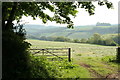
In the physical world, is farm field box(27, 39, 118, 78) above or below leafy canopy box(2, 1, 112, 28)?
below

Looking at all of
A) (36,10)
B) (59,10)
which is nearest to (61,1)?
(59,10)

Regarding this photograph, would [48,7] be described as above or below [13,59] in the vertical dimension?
above

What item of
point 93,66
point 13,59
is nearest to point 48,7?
point 13,59

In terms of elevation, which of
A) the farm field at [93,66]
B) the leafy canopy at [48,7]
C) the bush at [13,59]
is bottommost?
the farm field at [93,66]

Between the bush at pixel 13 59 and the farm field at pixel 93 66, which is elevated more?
the bush at pixel 13 59

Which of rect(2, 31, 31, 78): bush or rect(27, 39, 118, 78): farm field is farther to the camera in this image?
rect(27, 39, 118, 78): farm field

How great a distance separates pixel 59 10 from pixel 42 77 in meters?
5.64

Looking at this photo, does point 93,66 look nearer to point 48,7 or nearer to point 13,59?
point 48,7

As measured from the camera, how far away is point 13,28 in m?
11.6

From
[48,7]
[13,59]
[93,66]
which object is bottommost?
[93,66]

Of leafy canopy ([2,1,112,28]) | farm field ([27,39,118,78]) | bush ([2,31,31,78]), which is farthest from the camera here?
farm field ([27,39,118,78])

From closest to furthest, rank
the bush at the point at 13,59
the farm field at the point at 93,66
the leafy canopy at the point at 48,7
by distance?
1. the bush at the point at 13,59
2. the leafy canopy at the point at 48,7
3. the farm field at the point at 93,66

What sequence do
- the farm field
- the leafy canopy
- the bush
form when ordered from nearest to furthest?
1. the bush
2. the leafy canopy
3. the farm field

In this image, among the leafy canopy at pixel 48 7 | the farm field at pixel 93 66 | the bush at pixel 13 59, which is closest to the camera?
the bush at pixel 13 59
